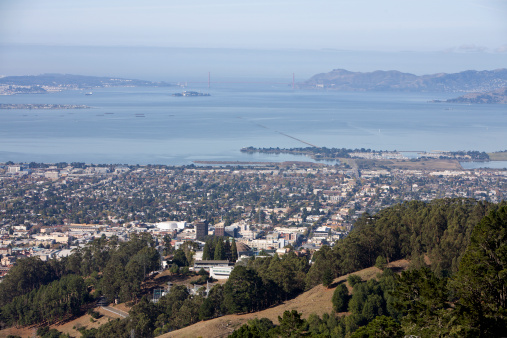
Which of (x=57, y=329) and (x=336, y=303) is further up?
(x=336, y=303)

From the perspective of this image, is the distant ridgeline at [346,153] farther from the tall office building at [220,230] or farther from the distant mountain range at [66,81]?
the distant mountain range at [66,81]

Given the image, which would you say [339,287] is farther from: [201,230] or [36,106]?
[36,106]

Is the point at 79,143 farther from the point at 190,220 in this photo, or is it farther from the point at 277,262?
the point at 277,262

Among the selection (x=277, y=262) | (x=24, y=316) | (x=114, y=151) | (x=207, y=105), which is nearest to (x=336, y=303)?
(x=277, y=262)

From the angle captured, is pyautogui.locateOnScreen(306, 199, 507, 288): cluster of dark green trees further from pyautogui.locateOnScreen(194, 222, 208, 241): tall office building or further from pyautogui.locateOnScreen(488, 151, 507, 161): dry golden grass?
pyautogui.locateOnScreen(488, 151, 507, 161): dry golden grass

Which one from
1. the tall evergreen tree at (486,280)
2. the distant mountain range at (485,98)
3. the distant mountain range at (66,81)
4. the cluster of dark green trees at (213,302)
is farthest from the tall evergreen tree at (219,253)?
the distant mountain range at (66,81)

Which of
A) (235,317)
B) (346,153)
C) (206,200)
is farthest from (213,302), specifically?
(346,153)
